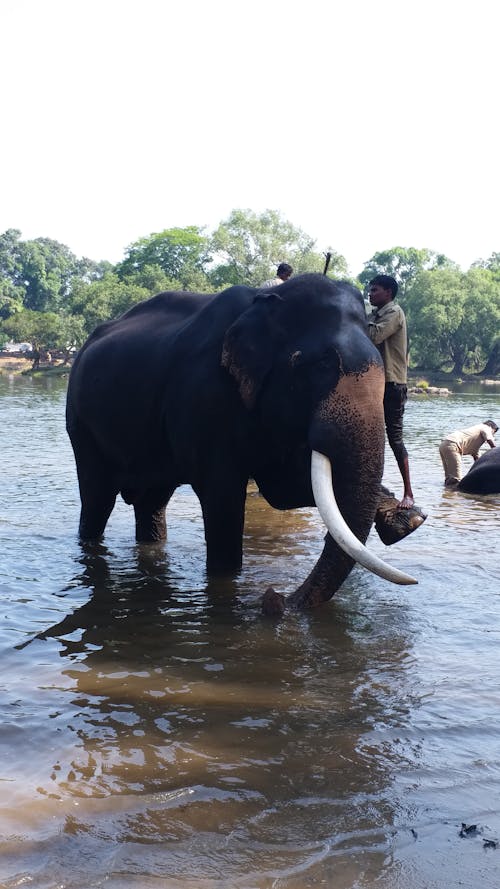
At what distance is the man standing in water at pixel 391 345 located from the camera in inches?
284

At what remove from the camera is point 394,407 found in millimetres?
7359

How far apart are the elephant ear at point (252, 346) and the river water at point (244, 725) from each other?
1.56 meters

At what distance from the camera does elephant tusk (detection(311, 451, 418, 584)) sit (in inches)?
205

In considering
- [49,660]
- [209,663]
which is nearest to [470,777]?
[209,663]

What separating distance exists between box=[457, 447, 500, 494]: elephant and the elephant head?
607cm

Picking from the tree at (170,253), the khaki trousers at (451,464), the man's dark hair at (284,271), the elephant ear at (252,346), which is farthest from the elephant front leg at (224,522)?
the tree at (170,253)

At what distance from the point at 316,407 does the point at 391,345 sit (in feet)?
5.03

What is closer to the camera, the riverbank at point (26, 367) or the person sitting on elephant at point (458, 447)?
the person sitting on elephant at point (458, 447)

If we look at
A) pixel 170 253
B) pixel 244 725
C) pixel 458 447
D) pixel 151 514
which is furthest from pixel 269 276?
pixel 244 725

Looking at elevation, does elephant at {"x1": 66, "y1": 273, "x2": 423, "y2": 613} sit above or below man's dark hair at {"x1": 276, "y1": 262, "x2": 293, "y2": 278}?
below

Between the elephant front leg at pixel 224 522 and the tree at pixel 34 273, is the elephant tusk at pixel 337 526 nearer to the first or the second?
the elephant front leg at pixel 224 522

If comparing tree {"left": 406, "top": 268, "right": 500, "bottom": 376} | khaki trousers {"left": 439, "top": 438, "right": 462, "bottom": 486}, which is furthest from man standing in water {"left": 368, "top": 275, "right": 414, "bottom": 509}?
tree {"left": 406, "top": 268, "right": 500, "bottom": 376}

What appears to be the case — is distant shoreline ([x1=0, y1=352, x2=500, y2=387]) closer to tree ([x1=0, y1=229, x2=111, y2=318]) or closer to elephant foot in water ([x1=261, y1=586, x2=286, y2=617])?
tree ([x1=0, y1=229, x2=111, y2=318])

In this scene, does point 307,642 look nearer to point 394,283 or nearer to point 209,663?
point 209,663
